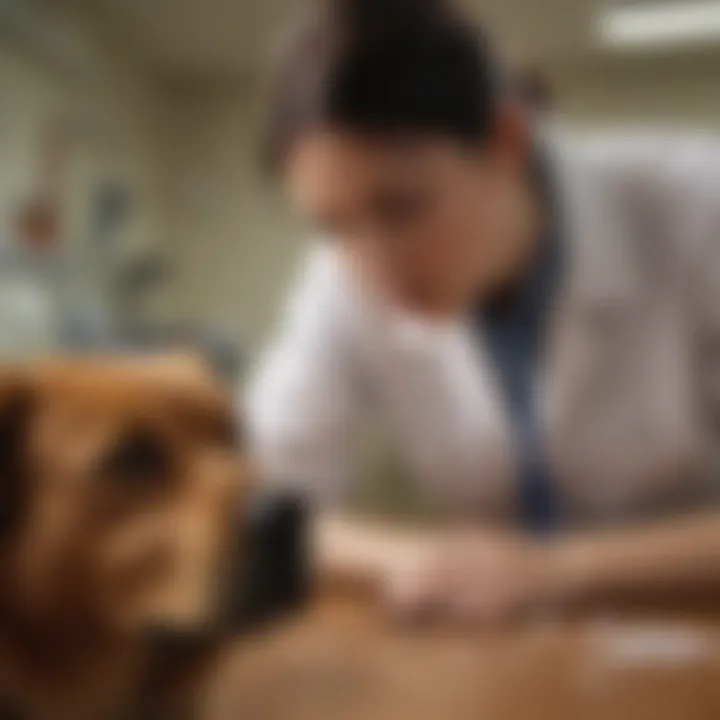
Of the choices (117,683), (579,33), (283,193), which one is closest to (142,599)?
(117,683)

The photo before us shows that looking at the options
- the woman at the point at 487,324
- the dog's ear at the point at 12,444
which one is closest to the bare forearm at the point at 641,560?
the woman at the point at 487,324

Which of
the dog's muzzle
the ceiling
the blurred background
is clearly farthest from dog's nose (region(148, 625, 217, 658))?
the ceiling

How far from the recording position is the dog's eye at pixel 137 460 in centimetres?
52

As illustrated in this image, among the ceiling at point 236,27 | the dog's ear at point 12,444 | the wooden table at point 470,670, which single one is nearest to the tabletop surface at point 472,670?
the wooden table at point 470,670

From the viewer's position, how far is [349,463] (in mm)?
544

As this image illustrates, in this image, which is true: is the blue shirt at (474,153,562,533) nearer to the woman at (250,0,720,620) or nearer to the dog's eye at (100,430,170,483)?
the woman at (250,0,720,620)

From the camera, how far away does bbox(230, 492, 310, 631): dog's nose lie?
0.51 metres

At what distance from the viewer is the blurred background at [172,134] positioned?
53 centimetres

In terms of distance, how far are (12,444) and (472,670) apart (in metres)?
0.20

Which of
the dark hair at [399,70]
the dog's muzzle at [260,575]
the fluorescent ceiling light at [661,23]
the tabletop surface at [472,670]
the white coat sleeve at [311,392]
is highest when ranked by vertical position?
the fluorescent ceiling light at [661,23]

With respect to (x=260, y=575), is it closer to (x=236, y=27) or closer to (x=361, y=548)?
(x=361, y=548)

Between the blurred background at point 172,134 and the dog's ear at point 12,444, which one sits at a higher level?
the blurred background at point 172,134

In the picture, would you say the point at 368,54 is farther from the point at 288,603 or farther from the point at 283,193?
the point at 288,603

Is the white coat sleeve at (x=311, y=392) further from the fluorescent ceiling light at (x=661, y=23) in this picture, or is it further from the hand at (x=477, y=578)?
the fluorescent ceiling light at (x=661, y=23)
